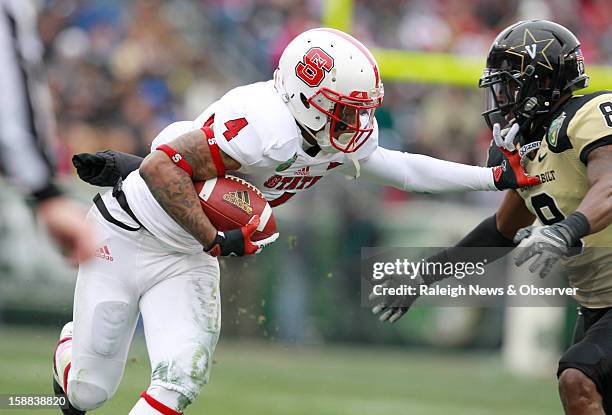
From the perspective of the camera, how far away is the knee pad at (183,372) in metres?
4.45

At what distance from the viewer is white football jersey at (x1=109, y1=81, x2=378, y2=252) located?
4520 millimetres

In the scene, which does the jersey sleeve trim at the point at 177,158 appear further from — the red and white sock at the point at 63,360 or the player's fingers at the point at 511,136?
the player's fingers at the point at 511,136

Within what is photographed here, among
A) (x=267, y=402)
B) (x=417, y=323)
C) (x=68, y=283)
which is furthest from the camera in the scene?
(x=417, y=323)

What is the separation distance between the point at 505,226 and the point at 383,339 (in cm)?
543

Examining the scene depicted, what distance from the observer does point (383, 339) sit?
1061cm

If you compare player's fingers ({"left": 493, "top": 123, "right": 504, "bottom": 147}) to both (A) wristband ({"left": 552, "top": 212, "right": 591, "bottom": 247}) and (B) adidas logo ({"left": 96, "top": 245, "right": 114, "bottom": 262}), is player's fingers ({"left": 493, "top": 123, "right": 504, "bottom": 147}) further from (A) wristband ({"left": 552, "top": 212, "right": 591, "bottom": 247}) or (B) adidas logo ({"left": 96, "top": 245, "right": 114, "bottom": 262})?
(B) adidas logo ({"left": 96, "top": 245, "right": 114, "bottom": 262})

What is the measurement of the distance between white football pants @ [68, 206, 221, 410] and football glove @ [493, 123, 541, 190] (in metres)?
1.28

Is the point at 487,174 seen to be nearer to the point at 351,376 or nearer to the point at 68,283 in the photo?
the point at 351,376

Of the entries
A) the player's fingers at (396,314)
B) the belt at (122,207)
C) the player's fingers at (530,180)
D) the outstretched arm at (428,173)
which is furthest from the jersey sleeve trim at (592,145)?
the belt at (122,207)

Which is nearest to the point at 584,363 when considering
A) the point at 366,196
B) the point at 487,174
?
the point at 487,174

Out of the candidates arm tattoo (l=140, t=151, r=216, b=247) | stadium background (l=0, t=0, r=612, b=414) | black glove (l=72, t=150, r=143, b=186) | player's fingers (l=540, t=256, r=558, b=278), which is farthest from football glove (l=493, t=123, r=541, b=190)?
stadium background (l=0, t=0, r=612, b=414)

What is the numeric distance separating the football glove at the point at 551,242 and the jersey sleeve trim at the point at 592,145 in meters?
0.33

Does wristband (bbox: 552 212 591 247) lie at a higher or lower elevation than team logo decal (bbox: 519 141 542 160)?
lower

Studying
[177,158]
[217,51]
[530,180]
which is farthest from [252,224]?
[217,51]
